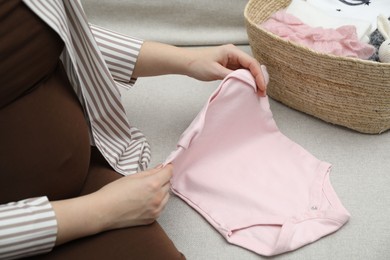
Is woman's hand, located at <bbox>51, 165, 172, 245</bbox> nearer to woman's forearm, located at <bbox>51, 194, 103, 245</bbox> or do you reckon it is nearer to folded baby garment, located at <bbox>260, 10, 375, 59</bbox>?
woman's forearm, located at <bbox>51, 194, 103, 245</bbox>

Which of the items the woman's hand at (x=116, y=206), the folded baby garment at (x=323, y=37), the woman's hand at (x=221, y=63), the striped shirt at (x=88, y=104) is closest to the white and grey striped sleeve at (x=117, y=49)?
the striped shirt at (x=88, y=104)

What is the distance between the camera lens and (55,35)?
26.0 inches

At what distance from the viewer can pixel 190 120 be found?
103 centimetres

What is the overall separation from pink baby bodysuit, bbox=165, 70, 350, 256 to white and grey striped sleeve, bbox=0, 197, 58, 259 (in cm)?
24

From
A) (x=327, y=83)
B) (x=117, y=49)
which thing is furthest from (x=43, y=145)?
(x=327, y=83)

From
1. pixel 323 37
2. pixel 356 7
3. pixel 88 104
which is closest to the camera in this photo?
pixel 88 104

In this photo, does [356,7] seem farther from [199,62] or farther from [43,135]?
[43,135]

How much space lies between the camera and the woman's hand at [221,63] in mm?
870

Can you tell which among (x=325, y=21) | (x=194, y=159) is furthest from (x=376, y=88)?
(x=194, y=159)

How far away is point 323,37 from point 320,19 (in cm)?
11

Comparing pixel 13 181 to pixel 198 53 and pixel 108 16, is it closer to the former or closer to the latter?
pixel 198 53

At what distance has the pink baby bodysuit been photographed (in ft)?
2.57

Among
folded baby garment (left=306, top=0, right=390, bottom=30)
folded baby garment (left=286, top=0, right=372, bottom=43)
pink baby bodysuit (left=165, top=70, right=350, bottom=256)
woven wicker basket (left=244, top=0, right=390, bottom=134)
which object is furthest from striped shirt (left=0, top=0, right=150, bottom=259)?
folded baby garment (left=306, top=0, right=390, bottom=30)

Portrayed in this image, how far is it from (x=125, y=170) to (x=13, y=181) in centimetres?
23
